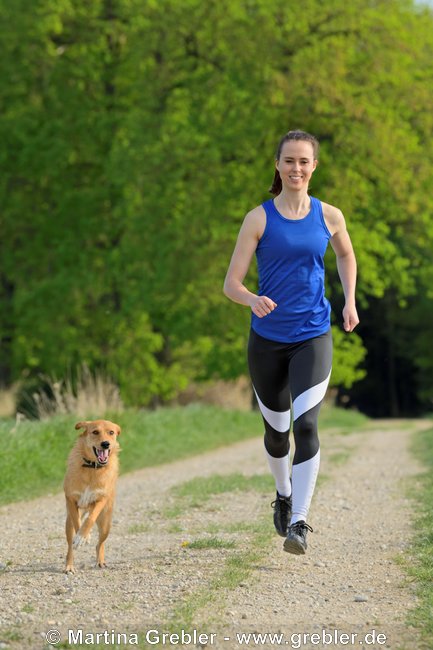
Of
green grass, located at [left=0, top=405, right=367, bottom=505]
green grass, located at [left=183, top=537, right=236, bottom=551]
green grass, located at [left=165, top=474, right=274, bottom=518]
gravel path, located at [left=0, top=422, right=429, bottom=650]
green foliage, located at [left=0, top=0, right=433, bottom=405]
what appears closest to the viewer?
gravel path, located at [left=0, top=422, right=429, bottom=650]

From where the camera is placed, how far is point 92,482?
22.4 ft

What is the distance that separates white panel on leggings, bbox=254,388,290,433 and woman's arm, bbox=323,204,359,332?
0.70m

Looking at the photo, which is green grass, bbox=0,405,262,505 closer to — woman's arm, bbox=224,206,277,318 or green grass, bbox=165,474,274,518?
green grass, bbox=165,474,274,518

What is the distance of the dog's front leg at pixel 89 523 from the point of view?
6633mm

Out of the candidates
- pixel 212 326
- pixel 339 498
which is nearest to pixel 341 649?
pixel 339 498

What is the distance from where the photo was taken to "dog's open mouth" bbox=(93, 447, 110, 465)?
687 centimetres

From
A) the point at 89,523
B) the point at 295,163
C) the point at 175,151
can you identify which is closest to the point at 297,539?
the point at 89,523

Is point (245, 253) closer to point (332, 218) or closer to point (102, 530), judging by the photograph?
point (332, 218)

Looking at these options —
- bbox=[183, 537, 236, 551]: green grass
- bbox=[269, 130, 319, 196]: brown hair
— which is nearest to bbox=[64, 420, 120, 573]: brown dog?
bbox=[183, 537, 236, 551]: green grass

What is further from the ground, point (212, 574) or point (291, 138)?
point (291, 138)

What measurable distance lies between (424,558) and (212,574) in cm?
148

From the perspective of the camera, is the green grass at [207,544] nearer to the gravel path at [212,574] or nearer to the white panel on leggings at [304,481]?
the gravel path at [212,574]

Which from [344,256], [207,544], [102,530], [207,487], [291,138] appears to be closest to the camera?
[291,138]

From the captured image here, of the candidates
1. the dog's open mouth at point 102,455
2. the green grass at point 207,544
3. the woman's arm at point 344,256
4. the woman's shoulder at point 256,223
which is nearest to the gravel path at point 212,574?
the green grass at point 207,544
